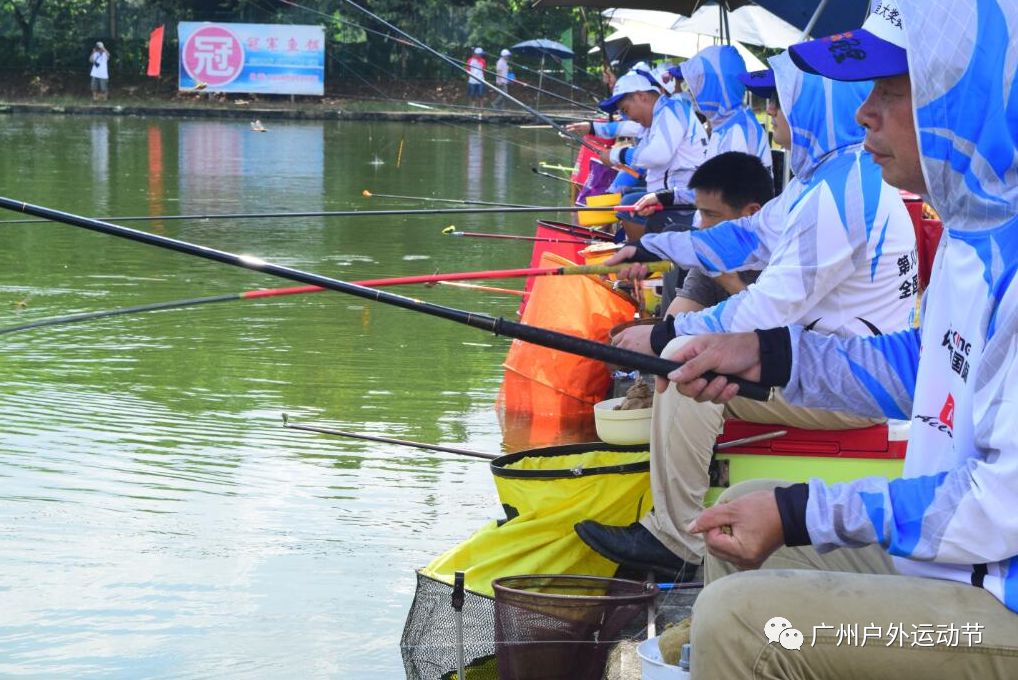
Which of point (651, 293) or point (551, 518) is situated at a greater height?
point (651, 293)

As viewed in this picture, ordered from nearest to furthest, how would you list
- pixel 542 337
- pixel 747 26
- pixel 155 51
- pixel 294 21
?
pixel 542 337 < pixel 747 26 < pixel 155 51 < pixel 294 21

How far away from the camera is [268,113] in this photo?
3139 centimetres

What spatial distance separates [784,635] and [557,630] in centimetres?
133

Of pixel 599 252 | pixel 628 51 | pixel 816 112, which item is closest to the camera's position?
pixel 816 112

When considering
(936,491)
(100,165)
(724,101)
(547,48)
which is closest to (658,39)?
(100,165)

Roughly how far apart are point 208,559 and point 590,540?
1.26m

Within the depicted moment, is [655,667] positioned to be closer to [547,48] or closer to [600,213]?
[600,213]

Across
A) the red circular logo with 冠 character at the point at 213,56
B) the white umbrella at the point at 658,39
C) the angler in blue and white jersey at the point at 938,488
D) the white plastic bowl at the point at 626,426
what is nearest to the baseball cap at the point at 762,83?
the white plastic bowl at the point at 626,426

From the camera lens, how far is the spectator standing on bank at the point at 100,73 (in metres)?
→ 34.2

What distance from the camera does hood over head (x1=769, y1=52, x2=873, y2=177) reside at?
405cm

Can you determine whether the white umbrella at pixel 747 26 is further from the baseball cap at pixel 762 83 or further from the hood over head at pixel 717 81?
the baseball cap at pixel 762 83

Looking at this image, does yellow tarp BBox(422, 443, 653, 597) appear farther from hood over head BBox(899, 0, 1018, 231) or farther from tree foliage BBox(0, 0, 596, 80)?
tree foliage BBox(0, 0, 596, 80)

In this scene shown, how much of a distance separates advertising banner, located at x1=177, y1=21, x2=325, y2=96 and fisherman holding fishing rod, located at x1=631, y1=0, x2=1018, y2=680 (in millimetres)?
32872

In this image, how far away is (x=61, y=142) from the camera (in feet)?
72.6
